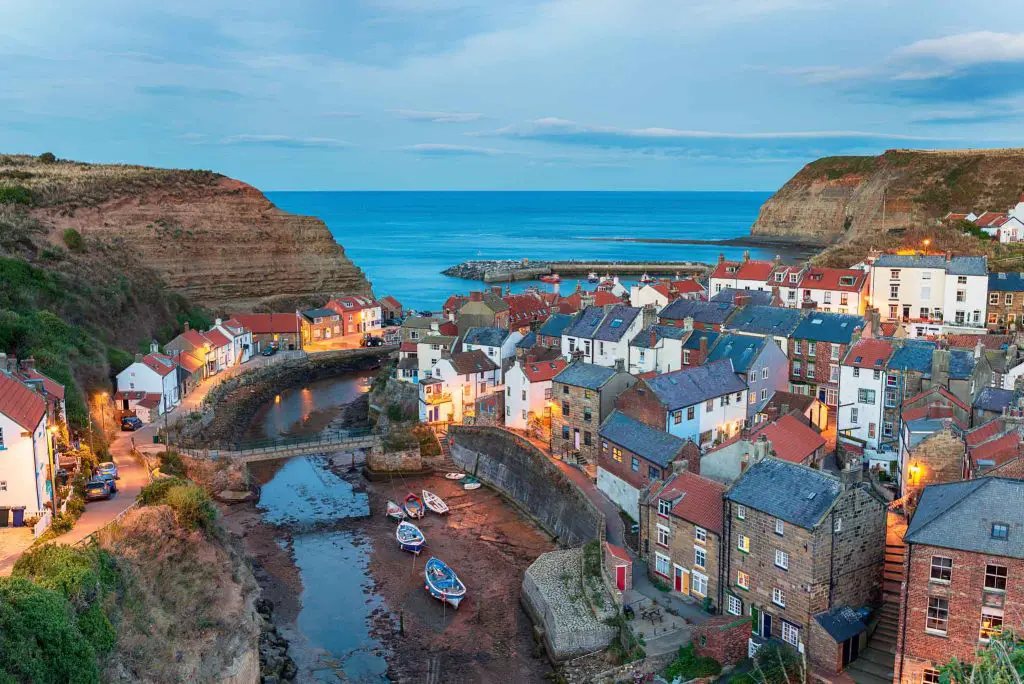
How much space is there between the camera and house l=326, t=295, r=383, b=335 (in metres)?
82.9

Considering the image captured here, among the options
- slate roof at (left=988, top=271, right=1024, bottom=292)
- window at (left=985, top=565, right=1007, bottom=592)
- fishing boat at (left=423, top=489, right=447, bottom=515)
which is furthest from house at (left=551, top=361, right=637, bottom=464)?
slate roof at (left=988, top=271, right=1024, bottom=292)

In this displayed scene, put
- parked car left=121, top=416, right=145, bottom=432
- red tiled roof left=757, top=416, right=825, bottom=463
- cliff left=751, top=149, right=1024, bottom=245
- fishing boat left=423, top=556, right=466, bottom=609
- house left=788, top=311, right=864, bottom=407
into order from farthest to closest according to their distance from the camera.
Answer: cliff left=751, top=149, right=1024, bottom=245
parked car left=121, top=416, right=145, bottom=432
house left=788, top=311, right=864, bottom=407
fishing boat left=423, top=556, right=466, bottom=609
red tiled roof left=757, top=416, right=825, bottom=463

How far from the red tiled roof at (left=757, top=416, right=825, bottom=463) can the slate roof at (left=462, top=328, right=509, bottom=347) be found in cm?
2204

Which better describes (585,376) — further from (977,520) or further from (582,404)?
(977,520)

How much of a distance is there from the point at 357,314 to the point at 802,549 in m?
64.8

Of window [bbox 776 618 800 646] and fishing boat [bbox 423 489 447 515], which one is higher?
window [bbox 776 618 800 646]

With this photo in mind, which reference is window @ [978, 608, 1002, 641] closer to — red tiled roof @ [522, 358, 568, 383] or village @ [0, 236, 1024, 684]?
village @ [0, 236, 1024, 684]

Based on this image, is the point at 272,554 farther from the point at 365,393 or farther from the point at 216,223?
→ the point at 216,223

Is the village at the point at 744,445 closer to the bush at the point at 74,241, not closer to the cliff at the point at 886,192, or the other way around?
the bush at the point at 74,241

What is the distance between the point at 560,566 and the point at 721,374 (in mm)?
13779

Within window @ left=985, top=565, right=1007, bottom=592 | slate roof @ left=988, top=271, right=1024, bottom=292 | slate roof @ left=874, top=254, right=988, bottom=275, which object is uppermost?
slate roof @ left=874, top=254, right=988, bottom=275

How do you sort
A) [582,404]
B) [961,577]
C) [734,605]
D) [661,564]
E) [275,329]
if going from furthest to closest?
1. [275,329]
2. [582,404]
3. [661,564]
4. [734,605]
5. [961,577]

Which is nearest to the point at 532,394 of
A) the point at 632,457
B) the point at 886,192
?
the point at 632,457

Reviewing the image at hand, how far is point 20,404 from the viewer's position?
1240 inches
